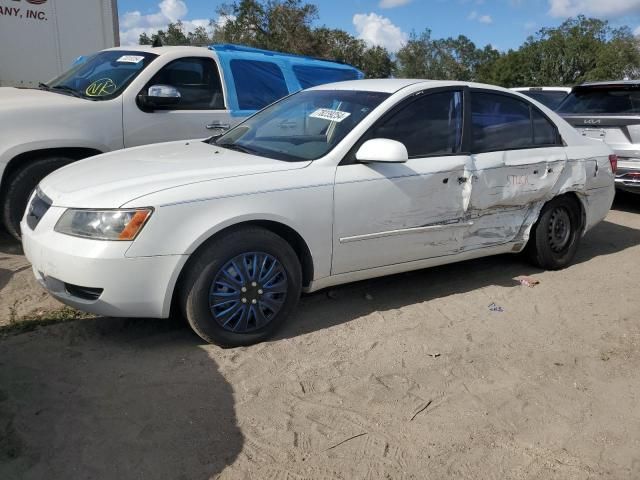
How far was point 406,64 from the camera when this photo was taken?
54750 millimetres

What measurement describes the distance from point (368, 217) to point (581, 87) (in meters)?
6.08

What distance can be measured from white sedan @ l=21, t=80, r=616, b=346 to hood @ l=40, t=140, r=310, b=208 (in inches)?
0.5

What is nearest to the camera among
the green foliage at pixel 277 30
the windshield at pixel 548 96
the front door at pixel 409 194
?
Answer: the front door at pixel 409 194

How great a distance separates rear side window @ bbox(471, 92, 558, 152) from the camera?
15.4 ft

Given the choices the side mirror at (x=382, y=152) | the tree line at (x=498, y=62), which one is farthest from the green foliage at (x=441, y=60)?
the side mirror at (x=382, y=152)

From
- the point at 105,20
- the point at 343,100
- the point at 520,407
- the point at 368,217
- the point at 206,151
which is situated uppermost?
the point at 105,20

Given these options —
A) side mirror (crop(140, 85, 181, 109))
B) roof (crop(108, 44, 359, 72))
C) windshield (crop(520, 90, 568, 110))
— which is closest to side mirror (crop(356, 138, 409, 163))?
side mirror (crop(140, 85, 181, 109))

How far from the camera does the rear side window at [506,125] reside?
4.71 meters

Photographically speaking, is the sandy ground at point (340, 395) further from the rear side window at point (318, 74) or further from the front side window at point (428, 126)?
the rear side window at point (318, 74)

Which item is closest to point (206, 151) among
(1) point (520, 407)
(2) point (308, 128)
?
(2) point (308, 128)

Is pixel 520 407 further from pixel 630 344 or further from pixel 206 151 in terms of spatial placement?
pixel 206 151

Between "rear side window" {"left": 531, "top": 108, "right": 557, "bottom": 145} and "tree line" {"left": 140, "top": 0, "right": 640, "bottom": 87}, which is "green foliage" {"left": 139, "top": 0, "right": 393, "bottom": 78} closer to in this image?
"tree line" {"left": 140, "top": 0, "right": 640, "bottom": 87}

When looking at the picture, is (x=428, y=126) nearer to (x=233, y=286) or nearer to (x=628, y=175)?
(x=233, y=286)

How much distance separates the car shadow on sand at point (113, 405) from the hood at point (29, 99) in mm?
2215
